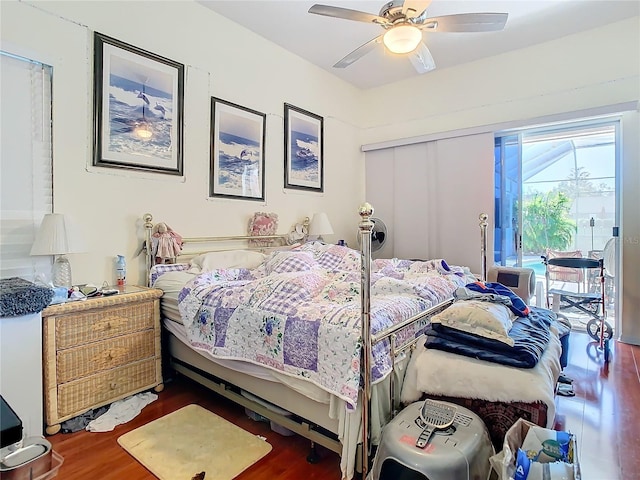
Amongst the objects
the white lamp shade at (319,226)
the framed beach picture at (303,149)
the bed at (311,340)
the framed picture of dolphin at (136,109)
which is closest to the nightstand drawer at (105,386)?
the bed at (311,340)

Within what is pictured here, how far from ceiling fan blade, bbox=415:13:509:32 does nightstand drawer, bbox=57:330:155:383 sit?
2748 millimetres

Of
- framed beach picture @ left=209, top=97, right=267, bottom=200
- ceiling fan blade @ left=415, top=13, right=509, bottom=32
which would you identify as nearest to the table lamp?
framed beach picture @ left=209, top=97, right=267, bottom=200

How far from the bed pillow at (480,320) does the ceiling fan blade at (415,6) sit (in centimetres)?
173

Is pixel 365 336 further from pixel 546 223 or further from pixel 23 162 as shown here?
pixel 546 223

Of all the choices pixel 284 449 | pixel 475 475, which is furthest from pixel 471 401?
pixel 284 449

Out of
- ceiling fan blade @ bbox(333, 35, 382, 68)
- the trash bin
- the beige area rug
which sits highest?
ceiling fan blade @ bbox(333, 35, 382, 68)

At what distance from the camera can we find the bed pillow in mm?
1607

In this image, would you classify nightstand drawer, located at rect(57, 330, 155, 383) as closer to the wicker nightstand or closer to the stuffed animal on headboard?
the wicker nightstand

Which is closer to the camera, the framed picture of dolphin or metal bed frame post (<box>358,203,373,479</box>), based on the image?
metal bed frame post (<box>358,203,373,479</box>)

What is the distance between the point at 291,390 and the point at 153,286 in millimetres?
1389

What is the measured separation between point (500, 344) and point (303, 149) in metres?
3.15

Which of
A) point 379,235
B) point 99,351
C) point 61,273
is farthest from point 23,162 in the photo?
point 379,235

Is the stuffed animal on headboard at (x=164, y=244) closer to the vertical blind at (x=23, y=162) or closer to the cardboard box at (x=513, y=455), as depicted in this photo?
the vertical blind at (x=23, y=162)

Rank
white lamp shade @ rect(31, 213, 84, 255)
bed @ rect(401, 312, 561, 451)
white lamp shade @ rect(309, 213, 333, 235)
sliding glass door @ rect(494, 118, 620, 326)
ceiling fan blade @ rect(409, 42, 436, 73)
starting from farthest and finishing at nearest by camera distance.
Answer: white lamp shade @ rect(309, 213, 333, 235) < sliding glass door @ rect(494, 118, 620, 326) < ceiling fan blade @ rect(409, 42, 436, 73) < white lamp shade @ rect(31, 213, 84, 255) < bed @ rect(401, 312, 561, 451)
